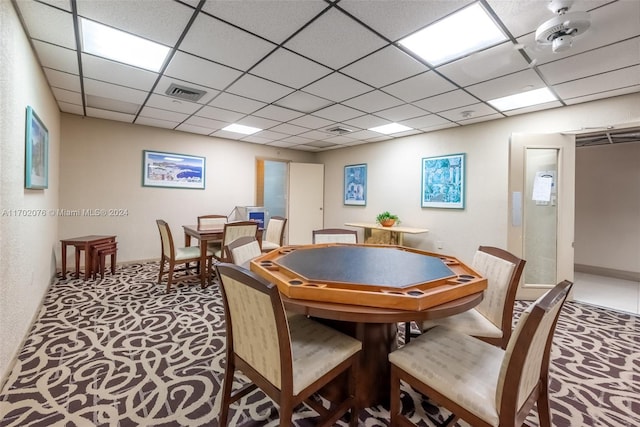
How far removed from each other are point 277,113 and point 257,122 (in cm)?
63

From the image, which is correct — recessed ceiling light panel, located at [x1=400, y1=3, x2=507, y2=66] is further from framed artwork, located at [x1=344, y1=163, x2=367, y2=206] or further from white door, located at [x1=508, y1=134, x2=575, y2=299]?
framed artwork, located at [x1=344, y1=163, x2=367, y2=206]

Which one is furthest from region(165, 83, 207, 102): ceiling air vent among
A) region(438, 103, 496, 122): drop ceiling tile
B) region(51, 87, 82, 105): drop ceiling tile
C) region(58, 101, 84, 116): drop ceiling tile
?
region(438, 103, 496, 122): drop ceiling tile

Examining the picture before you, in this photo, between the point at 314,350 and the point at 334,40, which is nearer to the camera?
the point at 314,350

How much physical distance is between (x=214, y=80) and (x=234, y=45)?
789 mm

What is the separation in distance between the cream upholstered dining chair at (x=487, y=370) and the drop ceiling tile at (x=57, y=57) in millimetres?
3472

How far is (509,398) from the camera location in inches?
39.0

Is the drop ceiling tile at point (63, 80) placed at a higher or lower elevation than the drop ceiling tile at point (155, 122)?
lower

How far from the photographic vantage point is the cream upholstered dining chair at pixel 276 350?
1118 mm

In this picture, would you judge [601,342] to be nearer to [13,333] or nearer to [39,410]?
[39,410]

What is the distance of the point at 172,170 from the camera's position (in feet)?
17.1

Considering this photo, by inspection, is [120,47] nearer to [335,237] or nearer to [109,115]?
[109,115]

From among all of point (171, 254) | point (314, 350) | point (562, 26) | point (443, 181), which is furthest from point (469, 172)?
point (171, 254)

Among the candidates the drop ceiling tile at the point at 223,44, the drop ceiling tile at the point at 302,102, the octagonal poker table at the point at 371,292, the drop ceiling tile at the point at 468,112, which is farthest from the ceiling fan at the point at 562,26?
the drop ceiling tile at the point at 302,102

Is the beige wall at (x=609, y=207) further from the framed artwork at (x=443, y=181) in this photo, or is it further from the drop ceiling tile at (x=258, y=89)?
the drop ceiling tile at (x=258, y=89)
